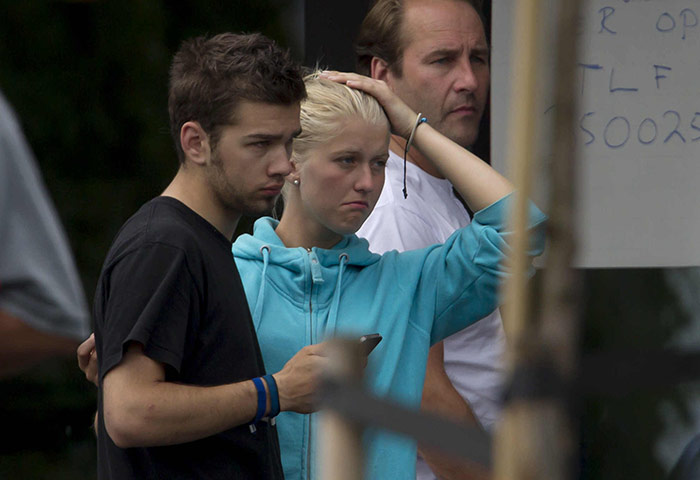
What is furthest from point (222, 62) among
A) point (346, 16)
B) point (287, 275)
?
point (346, 16)

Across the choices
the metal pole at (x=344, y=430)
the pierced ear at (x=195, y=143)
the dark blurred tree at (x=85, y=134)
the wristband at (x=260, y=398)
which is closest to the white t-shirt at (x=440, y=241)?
the pierced ear at (x=195, y=143)

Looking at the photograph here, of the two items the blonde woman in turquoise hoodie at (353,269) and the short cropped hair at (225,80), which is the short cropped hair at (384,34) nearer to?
the blonde woman in turquoise hoodie at (353,269)

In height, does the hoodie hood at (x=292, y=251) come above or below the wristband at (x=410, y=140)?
below

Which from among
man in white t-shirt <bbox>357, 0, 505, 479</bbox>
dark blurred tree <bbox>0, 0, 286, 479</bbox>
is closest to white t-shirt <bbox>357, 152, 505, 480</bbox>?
man in white t-shirt <bbox>357, 0, 505, 479</bbox>

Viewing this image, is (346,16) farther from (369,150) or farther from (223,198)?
(223,198)

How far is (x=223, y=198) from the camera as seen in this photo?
1645mm

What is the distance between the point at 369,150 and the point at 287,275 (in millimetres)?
245

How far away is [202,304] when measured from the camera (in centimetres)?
153

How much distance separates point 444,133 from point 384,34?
0.23 metres

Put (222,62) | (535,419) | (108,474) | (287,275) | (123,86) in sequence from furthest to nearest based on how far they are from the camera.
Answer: (123,86) → (287,275) → (222,62) → (108,474) → (535,419)

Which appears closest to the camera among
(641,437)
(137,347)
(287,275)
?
(137,347)

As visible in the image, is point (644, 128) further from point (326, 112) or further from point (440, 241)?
point (326, 112)

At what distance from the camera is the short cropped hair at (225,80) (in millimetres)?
1663

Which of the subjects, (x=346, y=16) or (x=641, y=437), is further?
(x=641, y=437)
